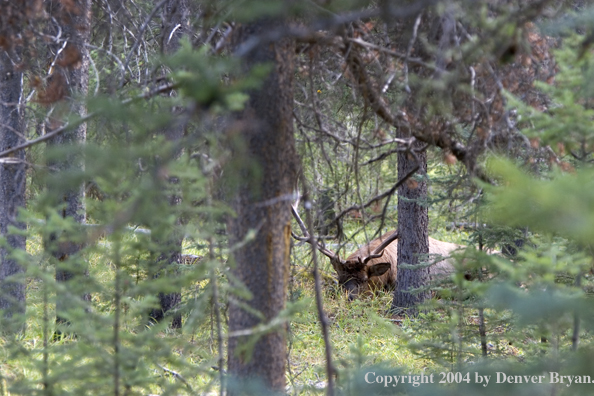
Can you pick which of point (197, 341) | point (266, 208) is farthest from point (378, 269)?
point (266, 208)

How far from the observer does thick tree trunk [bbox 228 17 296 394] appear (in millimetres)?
3066

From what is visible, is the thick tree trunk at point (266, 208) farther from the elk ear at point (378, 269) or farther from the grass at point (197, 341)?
the elk ear at point (378, 269)

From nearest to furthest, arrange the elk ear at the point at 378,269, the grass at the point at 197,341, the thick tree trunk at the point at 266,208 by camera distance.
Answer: the grass at the point at 197,341
the thick tree trunk at the point at 266,208
the elk ear at the point at 378,269

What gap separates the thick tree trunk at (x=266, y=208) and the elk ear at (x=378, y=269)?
7.64m

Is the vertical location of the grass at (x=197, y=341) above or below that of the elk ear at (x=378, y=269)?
below

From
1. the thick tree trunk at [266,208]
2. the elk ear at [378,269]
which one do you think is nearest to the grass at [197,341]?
the thick tree trunk at [266,208]

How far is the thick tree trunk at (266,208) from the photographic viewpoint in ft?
10.1

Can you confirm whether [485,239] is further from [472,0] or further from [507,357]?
[472,0]

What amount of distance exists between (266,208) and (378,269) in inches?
311

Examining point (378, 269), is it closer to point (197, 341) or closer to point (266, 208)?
point (197, 341)

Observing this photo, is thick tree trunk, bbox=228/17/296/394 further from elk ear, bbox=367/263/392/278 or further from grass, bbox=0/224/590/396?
elk ear, bbox=367/263/392/278

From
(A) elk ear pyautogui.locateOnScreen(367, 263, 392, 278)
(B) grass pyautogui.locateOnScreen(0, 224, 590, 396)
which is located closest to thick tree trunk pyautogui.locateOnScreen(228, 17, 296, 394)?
(B) grass pyautogui.locateOnScreen(0, 224, 590, 396)

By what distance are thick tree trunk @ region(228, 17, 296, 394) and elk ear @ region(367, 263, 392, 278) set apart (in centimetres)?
764

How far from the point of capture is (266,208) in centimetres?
312
